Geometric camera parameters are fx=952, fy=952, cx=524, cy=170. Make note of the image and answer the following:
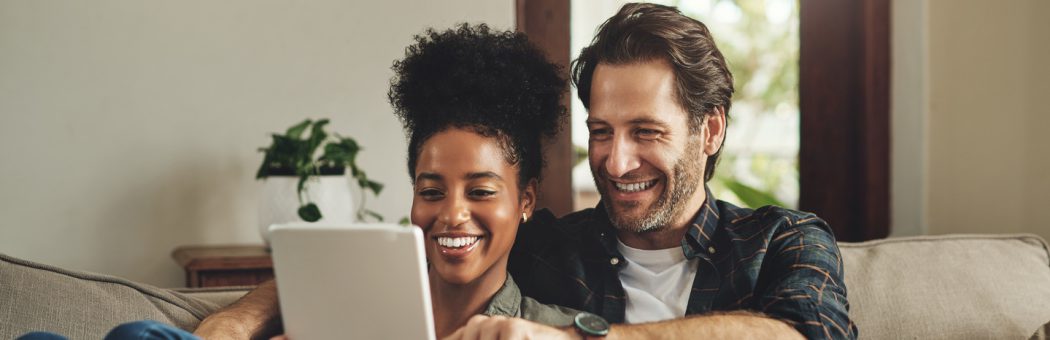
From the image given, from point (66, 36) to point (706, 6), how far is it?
2.72 m

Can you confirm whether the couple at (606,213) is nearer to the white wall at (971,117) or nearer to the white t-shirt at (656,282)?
the white t-shirt at (656,282)

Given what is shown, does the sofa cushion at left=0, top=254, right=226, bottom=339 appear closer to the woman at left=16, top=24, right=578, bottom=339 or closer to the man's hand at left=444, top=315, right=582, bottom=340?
the woman at left=16, top=24, right=578, bottom=339

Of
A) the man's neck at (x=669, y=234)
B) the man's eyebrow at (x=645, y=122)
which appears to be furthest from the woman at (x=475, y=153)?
the man's neck at (x=669, y=234)

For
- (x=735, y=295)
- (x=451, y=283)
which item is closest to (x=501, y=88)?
(x=451, y=283)

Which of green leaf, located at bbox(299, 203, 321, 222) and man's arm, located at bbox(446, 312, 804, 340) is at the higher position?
green leaf, located at bbox(299, 203, 321, 222)

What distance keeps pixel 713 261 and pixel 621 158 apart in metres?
0.25

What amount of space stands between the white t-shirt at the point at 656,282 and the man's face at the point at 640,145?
0.06m

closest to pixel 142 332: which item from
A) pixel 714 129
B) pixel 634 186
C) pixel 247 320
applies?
pixel 247 320

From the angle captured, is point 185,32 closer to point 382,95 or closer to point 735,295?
point 382,95

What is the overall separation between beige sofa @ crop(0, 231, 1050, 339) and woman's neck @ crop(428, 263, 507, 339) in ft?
1.31

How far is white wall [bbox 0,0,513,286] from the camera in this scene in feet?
7.68

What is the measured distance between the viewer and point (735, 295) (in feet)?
5.08

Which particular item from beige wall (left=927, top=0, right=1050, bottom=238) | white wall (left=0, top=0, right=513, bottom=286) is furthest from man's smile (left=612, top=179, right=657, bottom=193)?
beige wall (left=927, top=0, right=1050, bottom=238)

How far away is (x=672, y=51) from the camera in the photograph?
159 centimetres
